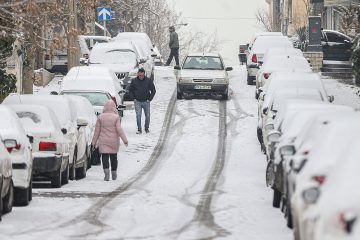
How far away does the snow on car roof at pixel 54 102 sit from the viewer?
2362 cm

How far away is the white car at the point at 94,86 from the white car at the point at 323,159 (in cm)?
1861

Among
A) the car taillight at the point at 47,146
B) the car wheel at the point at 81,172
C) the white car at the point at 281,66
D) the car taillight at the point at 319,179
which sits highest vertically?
the car taillight at the point at 319,179

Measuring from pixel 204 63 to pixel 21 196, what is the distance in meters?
23.2

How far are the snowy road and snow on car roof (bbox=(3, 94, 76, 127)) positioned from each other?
1.31 metres

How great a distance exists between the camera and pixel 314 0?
6438cm

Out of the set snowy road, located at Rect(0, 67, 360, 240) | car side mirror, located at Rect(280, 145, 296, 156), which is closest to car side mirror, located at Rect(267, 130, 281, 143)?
snowy road, located at Rect(0, 67, 360, 240)

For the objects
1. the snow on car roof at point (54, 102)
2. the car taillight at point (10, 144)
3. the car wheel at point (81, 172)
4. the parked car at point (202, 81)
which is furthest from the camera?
the parked car at point (202, 81)

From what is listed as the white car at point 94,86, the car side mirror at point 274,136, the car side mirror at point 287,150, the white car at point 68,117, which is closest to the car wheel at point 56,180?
the white car at point 68,117

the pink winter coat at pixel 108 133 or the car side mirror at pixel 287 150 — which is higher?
the car side mirror at pixel 287 150

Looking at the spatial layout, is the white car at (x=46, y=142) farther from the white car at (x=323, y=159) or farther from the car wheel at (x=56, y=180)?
the white car at (x=323, y=159)

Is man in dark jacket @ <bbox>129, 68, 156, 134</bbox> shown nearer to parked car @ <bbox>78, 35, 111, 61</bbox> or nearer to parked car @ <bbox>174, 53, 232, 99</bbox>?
parked car @ <bbox>174, 53, 232, 99</bbox>

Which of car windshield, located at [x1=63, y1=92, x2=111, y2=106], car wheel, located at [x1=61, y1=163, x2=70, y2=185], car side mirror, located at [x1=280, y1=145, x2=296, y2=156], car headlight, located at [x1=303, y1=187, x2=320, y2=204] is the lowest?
car wheel, located at [x1=61, y1=163, x2=70, y2=185]

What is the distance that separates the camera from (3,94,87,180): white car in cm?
2323

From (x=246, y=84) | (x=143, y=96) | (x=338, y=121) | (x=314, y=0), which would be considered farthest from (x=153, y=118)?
(x=314, y=0)
